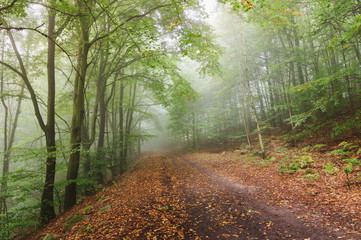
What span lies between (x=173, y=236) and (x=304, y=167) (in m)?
7.43

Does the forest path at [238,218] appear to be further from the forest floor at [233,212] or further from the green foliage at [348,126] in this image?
the green foliage at [348,126]

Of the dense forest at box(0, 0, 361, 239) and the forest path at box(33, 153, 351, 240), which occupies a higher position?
the dense forest at box(0, 0, 361, 239)

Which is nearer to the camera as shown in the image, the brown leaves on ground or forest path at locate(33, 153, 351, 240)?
forest path at locate(33, 153, 351, 240)

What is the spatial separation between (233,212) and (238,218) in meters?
0.32

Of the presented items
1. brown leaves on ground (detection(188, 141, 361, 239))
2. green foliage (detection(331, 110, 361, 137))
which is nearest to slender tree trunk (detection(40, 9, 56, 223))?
brown leaves on ground (detection(188, 141, 361, 239))

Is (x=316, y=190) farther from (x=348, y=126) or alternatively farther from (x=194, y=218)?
(x=348, y=126)

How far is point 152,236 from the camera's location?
3.48m

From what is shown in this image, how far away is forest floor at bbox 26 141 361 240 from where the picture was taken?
354cm

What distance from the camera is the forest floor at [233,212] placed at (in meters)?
3.54

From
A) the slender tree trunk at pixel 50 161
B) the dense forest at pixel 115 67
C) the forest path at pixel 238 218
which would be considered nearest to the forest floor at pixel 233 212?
the forest path at pixel 238 218

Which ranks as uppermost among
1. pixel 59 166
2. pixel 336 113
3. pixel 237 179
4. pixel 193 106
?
pixel 193 106

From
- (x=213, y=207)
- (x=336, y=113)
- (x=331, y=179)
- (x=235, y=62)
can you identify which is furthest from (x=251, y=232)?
(x=235, y=62)

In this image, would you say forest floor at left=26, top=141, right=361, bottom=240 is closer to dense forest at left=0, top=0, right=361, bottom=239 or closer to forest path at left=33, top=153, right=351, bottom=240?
forest path at left=33, top=153, right=351, bottom=240

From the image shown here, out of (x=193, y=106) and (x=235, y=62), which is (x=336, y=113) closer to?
(x=235, y=62)
